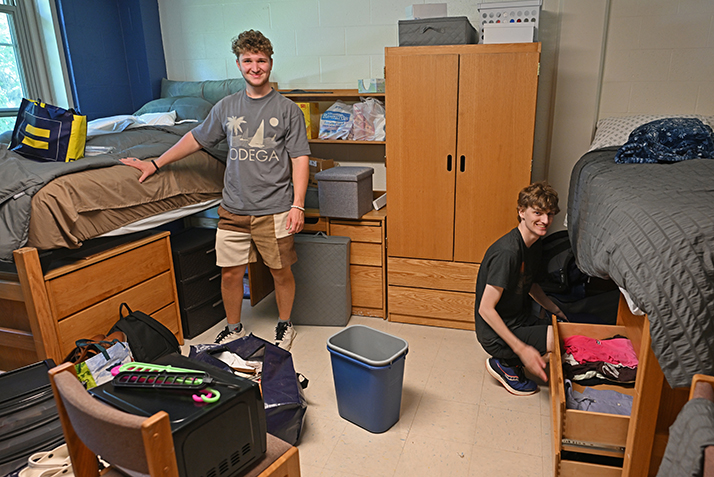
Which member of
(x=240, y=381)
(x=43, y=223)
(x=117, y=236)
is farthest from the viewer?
(x=117, y=236)

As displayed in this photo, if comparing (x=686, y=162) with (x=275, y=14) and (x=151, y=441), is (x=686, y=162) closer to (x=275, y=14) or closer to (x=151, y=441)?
(x=151, y=441)

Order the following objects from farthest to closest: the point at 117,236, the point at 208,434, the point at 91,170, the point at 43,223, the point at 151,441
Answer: the point at 117,236
the point at 91,170
the point at 43,223
the point at 208,434
the point at 151,441

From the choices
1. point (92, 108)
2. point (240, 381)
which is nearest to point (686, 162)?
point (240, 381)

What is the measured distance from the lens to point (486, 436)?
6.24 ft

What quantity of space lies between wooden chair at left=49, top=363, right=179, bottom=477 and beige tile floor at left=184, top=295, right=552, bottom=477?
3.10ft

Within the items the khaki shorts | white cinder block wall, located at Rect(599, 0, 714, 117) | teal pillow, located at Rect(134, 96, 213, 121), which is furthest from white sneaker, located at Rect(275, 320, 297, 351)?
white cinder block wall, located at Rect(599, 0, 714, 117)

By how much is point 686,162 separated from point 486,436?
53.0 inches

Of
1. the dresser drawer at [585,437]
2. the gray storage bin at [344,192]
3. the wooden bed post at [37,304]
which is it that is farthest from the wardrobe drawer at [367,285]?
the wooden bed post at [37,304]

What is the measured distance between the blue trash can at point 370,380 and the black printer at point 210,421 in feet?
2.23

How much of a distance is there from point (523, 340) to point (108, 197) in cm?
191

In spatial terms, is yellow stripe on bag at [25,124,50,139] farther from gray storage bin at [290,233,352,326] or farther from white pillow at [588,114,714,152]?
white pillow at [588,114,714,152]

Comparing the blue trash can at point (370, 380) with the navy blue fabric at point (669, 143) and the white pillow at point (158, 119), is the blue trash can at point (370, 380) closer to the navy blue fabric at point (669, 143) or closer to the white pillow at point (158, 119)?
the navy blue fabric at point (669, 143)

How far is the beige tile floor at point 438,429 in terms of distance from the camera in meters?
1.76

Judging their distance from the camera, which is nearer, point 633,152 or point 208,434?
point 208,434
